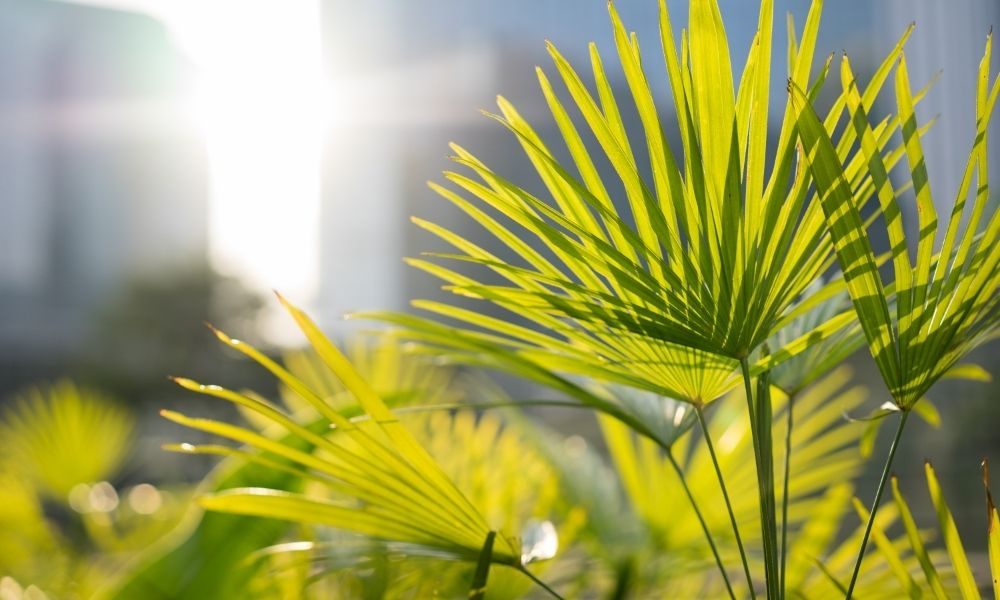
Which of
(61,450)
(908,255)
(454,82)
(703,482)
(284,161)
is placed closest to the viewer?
(908,255)

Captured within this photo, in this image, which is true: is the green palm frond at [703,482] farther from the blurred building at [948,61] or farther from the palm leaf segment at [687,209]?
the blurred building at [948,61]

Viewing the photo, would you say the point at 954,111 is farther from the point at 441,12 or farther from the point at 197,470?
the point at 197,470

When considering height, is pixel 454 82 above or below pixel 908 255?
above

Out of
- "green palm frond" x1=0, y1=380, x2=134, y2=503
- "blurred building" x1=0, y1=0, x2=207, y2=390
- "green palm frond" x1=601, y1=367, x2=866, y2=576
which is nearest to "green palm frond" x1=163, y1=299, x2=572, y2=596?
"green palm frond" x1=601, y1=367, x2=866, y2=576

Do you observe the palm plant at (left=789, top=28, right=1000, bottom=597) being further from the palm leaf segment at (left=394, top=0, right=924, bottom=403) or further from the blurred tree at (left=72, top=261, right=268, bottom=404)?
the blurred tree at (left=72, top=261, right=268, bottom=404)

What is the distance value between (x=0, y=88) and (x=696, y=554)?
2874 cm

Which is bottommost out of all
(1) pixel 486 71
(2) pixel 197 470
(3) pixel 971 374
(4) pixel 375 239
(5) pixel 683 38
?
(2) pixel 197 470

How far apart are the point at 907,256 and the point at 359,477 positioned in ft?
0.89

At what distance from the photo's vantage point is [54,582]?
1.23 meters

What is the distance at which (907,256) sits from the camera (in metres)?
0.41

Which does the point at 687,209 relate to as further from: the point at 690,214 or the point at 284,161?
the point at 284,161

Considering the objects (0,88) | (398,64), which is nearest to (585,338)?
(398,64)

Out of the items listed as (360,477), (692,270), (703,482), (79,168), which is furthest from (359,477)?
(79,168)

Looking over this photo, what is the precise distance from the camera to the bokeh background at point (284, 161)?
213 cm
